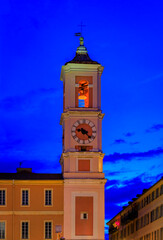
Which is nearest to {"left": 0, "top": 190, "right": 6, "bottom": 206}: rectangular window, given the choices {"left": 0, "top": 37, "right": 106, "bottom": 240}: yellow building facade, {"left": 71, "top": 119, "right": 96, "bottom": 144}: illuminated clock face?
{"left": 0, "top": 37, "right": 106, "bottom": 240}: yellow building facade

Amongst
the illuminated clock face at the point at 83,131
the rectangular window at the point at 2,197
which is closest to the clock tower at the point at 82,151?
the illuminated clock face at the point at 83,131

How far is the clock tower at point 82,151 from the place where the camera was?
278 ft

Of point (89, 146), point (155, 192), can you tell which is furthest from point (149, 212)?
point (89, 146)

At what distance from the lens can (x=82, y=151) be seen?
285 feet

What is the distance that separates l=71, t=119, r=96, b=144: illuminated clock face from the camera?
288ft

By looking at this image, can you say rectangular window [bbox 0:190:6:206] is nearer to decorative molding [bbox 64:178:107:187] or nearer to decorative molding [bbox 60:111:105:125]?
decorative molding [bbox 64:178:107:187]

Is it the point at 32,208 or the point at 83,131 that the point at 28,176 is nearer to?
the point at 32,208

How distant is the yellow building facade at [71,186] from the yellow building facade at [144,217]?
15.3 m

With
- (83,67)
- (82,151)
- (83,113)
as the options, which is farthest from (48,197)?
(83,67)

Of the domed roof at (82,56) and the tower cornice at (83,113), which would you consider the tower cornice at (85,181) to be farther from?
the domed roof at (82,56)

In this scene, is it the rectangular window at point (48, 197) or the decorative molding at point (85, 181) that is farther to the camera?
the rectangular window at point (48, 197)

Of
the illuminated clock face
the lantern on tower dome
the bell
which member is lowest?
the illuminated clock face

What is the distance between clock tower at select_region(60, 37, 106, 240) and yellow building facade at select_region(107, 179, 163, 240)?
15.0 meters

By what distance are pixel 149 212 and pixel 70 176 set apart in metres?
24.7
